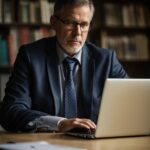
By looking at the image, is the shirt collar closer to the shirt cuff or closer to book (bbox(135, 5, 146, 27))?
the shirt cuff

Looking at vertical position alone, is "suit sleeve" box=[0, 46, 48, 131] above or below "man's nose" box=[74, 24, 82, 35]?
below

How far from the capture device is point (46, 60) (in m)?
2.01

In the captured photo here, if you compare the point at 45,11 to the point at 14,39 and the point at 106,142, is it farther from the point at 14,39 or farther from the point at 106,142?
the point at 106,142

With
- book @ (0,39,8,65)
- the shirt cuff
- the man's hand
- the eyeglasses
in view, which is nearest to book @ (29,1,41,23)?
book @ (0,39,8,65)

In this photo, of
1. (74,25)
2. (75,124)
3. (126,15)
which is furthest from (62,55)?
(126,15)

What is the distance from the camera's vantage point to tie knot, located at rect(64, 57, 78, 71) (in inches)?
78.7

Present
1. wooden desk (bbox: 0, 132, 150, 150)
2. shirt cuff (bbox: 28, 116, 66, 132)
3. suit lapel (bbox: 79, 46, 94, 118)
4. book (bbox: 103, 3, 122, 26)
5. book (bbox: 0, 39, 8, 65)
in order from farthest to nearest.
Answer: book (bbox: 103, 3, 122, 26) → book (bbox: 0, 39, 8, 65) → suit lapel (bbox: 79, 46, 94, 118) → shirt cuff (bbox: 28, 116, 66, 132) → wooden desk (bbox: 0, 132, 150, 150)

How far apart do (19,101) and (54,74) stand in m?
0.27

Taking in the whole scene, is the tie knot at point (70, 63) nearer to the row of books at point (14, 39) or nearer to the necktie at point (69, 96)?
the necktie at point (69, 96)

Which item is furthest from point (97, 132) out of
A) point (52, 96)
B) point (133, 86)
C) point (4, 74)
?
point (4, 74)

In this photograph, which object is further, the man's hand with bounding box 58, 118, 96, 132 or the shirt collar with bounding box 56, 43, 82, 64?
the shirt collar with bounding box 56, 43, 82, 64

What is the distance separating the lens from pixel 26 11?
11.3ft

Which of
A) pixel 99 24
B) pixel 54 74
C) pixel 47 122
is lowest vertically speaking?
pixel 47 122

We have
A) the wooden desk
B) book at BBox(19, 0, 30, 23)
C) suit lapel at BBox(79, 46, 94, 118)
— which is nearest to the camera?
the wooden desk
